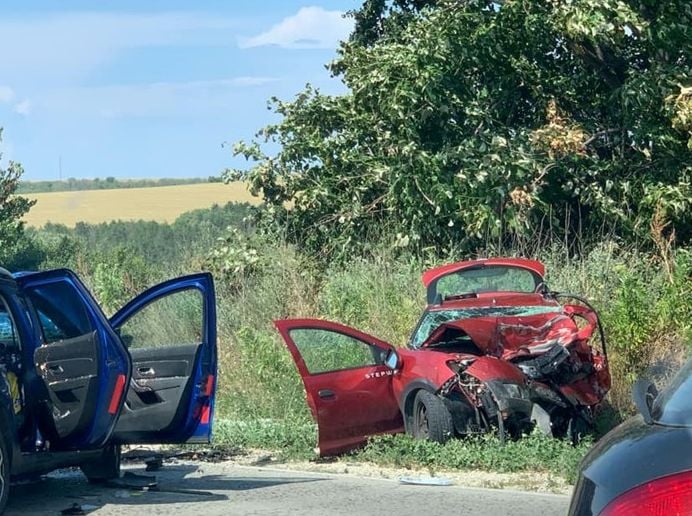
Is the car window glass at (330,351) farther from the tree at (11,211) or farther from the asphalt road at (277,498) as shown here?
the tree at (11,211)

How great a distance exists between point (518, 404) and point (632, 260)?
591cm

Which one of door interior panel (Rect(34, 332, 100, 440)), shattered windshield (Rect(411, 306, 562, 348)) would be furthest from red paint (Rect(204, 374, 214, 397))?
shattered windshield (Rect(411, 306, 562, 348))

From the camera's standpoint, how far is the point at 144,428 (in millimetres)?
8797

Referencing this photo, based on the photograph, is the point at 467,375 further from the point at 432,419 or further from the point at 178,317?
the point at 178,317

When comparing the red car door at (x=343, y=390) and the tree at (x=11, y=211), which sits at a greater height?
the tree at (x=11, y=211)

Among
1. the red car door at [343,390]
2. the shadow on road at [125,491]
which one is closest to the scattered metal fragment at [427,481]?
the shadow on road at [125,491]

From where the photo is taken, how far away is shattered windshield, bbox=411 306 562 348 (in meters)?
11.2

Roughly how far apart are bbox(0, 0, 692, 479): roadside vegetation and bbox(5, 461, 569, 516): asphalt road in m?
2.75

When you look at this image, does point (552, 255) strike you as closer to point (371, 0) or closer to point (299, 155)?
point (299, 155)

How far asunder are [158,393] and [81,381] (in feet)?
3.32

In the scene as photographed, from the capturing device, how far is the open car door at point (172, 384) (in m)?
8.80

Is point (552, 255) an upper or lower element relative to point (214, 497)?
upper

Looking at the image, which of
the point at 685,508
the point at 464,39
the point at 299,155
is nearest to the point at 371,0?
the point at 299,155

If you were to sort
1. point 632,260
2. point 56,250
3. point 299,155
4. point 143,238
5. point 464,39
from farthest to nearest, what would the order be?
point 143,238 < point 56,250 < point 299,155 < point 464,39 < point 632,260
